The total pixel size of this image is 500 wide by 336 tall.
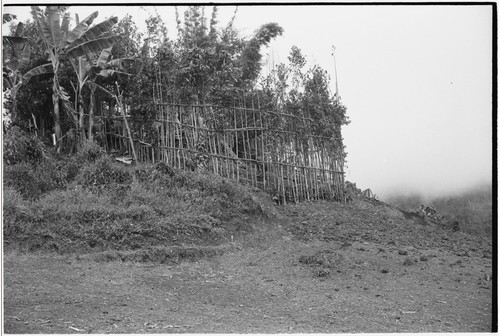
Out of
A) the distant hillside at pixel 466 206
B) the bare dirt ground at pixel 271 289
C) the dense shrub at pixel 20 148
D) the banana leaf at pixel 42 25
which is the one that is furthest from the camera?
the banana leaf at pixel 42 25

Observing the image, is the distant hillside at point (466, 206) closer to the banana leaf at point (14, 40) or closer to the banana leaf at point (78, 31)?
the banana leaf at point (78, 31)

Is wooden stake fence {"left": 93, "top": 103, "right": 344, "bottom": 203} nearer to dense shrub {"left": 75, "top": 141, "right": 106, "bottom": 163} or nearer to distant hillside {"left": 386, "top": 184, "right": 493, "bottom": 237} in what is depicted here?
dense shrub {"left": 75, "top": 141, "right": 106, "bottom": 163}

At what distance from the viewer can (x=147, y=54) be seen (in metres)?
10.5

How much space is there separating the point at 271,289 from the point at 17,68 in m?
6.58

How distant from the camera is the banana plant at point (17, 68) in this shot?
9383 millimetres

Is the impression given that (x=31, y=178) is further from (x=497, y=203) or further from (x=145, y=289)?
(x=497, y=203)

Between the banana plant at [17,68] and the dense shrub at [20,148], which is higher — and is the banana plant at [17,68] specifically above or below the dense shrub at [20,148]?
above

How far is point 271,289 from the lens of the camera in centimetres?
622

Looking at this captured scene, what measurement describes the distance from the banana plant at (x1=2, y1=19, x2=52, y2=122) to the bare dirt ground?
14.0 feet

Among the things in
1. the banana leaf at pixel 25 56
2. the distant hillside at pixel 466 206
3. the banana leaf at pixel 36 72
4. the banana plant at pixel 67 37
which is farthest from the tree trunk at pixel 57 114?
the distant hillside at pixel 466 206

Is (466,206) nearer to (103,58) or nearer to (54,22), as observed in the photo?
(103,58)

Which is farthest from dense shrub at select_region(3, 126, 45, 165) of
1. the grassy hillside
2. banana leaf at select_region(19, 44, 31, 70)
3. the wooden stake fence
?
the wooden stake fence

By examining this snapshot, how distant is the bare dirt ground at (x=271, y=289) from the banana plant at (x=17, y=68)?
14.0 feet

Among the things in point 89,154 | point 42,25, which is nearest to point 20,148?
point 89,154
